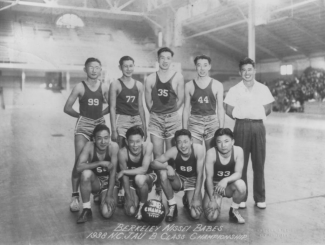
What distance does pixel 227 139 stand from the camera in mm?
2924

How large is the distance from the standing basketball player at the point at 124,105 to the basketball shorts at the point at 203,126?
1.96ft

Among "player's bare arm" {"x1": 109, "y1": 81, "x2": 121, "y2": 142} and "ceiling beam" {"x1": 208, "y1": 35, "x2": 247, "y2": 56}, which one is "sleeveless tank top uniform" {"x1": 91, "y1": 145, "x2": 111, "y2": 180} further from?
"ceiling beam" {"x1": 208, "y1": 35, "x2": 247, "y2": 56}

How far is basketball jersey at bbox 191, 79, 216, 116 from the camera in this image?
11.4 feet

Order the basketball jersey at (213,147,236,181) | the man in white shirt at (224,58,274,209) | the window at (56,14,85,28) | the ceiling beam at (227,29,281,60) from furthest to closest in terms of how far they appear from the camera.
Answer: the window at (56,14,85,28), the ceiling beam at (227,29,281,60), the man in white shirt at (224,58,274,209), the basketball jersey at (213,147,236,181)

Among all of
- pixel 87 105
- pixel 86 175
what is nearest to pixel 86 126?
pixel 87 105

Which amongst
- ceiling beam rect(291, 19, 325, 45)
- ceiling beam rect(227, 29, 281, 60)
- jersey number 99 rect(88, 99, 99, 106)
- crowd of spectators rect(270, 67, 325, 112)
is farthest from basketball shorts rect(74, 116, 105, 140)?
ceiling beam rect(227, 29, 281, 60)

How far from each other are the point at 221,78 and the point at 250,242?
23.3m

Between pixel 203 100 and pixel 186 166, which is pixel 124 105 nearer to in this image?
pixel 203 100

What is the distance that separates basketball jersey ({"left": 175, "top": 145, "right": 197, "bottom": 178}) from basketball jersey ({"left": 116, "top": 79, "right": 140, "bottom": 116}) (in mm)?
816

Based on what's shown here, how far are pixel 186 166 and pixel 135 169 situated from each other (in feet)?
1.53

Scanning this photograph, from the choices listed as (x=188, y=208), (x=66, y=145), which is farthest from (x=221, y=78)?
(x=188, y=208)

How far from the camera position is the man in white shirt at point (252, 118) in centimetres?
328

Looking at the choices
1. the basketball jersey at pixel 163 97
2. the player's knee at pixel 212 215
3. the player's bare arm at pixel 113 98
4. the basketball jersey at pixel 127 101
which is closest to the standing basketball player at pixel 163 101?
the basketball jersey at pixel 163 97

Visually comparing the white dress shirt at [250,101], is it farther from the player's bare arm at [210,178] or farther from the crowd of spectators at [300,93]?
the crowd of spectators at [300,93]
